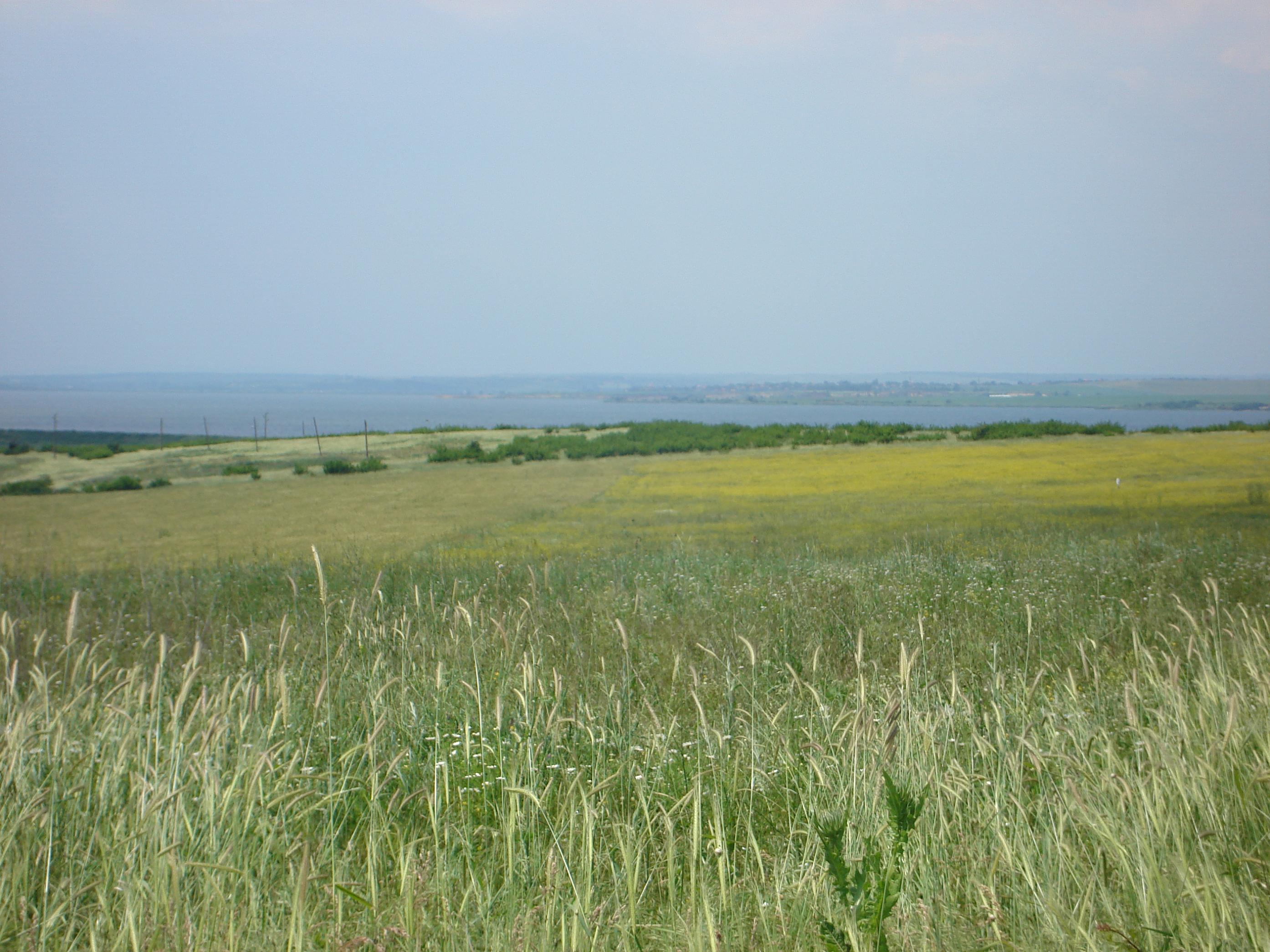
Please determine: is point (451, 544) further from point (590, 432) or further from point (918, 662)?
point (590, 432)

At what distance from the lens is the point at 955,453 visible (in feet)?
96.0

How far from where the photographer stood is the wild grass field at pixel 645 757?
93.4 inches

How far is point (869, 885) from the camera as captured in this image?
2.25 meters

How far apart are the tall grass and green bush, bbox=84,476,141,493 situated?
54.4ft

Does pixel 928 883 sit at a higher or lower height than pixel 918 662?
higher

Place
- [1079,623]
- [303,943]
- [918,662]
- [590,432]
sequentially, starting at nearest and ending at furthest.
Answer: [303,943] → [918,662] → [1079,623] → [590,432]

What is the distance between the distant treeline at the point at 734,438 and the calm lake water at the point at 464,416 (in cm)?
429

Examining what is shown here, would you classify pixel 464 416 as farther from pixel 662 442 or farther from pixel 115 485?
pixel 115 485

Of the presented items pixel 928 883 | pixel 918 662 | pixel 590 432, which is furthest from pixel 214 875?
pixel 590 432

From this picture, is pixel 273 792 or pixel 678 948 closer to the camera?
pixel 678 948

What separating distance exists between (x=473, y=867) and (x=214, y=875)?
0.95m

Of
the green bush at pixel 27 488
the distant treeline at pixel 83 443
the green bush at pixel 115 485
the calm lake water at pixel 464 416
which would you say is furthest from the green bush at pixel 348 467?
the calm lake water at pixel 464 416

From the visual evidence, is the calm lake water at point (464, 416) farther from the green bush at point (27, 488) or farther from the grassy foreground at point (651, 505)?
the grassy foreground at point (651, 505)

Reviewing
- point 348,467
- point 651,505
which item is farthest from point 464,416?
point 651,505
